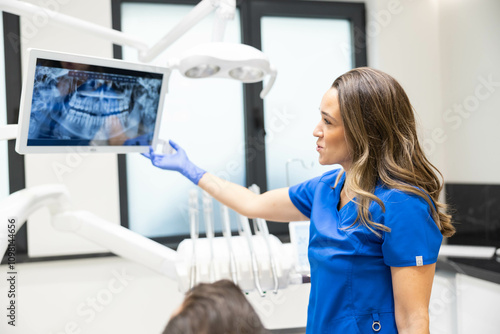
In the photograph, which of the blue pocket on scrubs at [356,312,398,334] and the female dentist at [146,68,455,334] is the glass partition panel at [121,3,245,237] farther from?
the blue pocket on scrubs at [356,312,398,334]

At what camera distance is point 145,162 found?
2668 mm

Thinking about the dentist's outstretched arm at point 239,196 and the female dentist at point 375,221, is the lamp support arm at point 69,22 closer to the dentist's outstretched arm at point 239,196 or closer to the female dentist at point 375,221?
the dentist's outstretched arm at point 239,196

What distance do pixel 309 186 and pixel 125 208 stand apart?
152cm

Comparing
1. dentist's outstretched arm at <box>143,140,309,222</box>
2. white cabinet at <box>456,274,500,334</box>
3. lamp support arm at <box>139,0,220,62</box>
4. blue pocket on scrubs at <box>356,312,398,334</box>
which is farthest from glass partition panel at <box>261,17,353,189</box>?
blue pocket on scrubs at <box>356,312,398,334</box>

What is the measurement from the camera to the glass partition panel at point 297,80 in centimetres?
284

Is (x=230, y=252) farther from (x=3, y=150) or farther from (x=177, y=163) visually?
(x=3, y=150)

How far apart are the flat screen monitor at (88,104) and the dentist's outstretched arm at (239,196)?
0.14 metres

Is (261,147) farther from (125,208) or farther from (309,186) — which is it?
(309,186)

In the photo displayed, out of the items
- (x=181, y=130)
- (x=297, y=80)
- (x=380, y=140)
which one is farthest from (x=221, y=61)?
(x=297, y=80)

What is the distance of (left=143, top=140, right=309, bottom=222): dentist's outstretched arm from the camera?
142 cm

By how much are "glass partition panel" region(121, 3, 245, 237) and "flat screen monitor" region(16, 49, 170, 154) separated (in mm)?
1411

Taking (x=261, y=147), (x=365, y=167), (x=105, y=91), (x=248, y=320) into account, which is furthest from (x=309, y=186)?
(x=261, y=147)

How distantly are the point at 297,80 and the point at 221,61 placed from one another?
1749 mm

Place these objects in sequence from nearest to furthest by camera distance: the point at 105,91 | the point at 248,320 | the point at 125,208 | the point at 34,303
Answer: the point at 248,320
the point at 105,91
the point at 34,303
the point at 125,208
